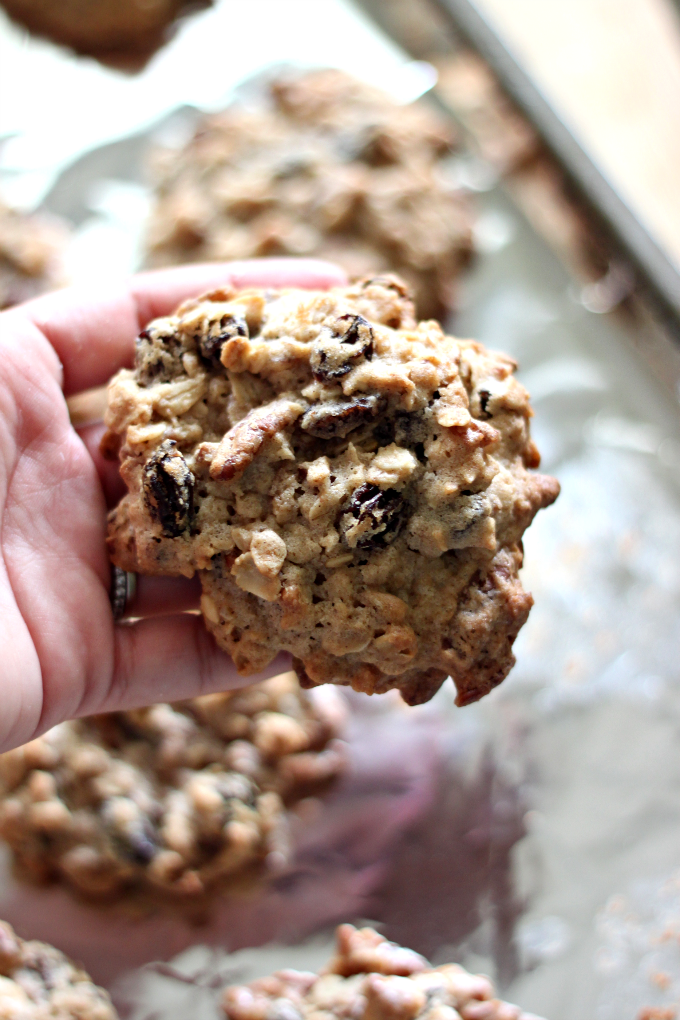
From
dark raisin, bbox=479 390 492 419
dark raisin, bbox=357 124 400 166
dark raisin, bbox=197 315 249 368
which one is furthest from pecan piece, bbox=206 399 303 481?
dark raisin, bbox=357 124 400 166

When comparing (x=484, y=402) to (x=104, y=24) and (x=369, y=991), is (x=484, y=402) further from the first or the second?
(x=104, y=24)

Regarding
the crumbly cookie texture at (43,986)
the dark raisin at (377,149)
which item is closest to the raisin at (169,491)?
the crumbly cookie texture at (43,986)

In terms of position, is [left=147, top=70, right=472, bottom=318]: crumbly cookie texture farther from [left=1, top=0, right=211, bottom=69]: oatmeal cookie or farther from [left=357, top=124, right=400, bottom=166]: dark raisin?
[left=1, top=0, right=211, bottom=69]: oatmeal cookie

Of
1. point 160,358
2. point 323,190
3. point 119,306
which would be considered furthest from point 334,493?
point 323,190

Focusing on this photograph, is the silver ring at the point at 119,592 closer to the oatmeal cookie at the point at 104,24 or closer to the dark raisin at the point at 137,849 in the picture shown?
the dark raisin at the point at 137,849

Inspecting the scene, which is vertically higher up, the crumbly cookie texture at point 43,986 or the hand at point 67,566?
the hand at point 67,566

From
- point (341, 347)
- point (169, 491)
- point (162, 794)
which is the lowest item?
point (162, 794)
